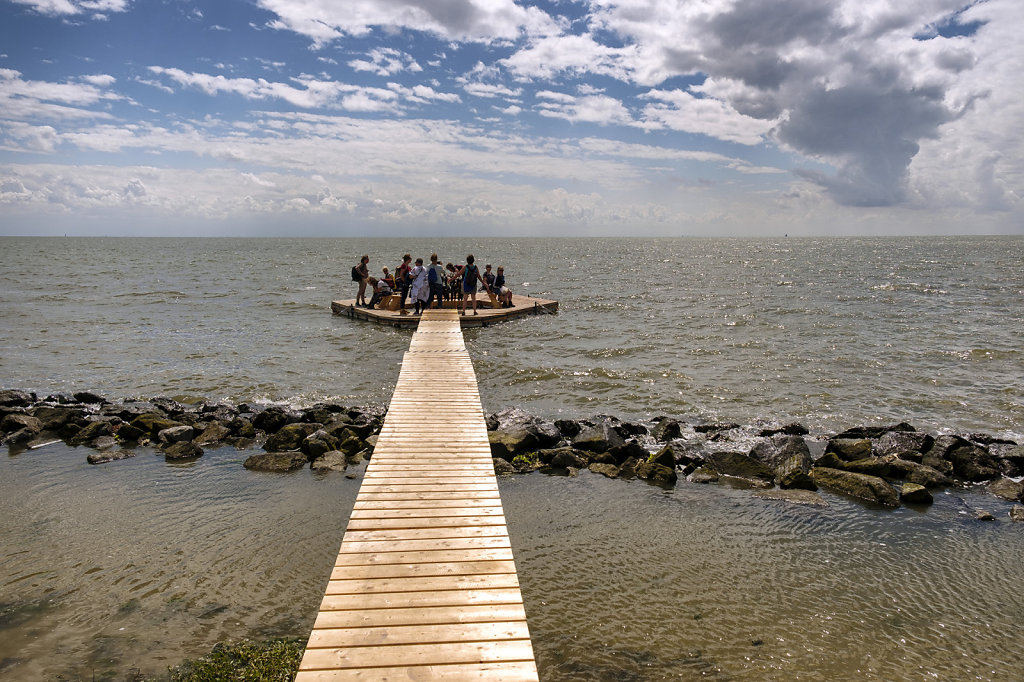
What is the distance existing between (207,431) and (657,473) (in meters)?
8.07

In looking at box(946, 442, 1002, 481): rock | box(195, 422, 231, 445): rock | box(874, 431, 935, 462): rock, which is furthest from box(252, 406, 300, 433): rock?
box(946, 442, 1002, 481): rock

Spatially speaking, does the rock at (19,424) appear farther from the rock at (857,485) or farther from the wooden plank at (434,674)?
the rock at (857,485)

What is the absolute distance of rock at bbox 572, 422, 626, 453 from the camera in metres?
11.2

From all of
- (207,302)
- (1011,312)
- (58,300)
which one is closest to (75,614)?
(207,302)

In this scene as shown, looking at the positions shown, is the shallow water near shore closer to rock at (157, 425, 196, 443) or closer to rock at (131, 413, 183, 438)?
rock at (157, 425, 196, 443)

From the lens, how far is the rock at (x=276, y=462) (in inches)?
398

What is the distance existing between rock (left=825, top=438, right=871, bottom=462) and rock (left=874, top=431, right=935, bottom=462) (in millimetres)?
297

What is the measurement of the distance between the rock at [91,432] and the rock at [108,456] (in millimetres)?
868

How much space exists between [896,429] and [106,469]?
14.3m

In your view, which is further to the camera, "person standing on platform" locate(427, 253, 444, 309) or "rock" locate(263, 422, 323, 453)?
"person standing on platform" locate(427, 253, 444, 309)

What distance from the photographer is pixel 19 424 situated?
11.6 metres

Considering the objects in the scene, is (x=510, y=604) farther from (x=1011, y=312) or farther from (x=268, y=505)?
(x=1011, y=312)

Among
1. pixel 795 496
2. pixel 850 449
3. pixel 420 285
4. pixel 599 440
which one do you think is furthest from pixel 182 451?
pixel 420 285

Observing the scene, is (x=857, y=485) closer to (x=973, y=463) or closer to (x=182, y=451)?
(x=973, y=463)
